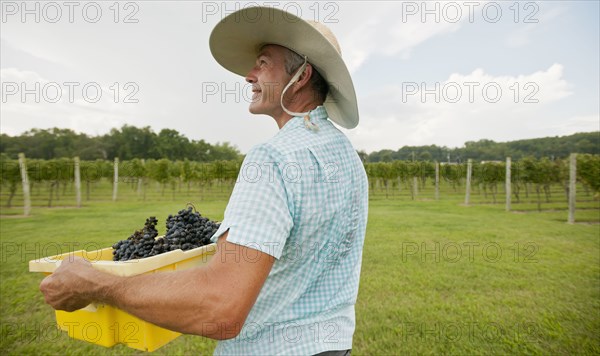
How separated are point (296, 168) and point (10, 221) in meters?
15.8

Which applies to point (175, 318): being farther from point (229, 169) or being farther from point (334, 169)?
point (229, 169)

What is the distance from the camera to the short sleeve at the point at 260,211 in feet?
2.94

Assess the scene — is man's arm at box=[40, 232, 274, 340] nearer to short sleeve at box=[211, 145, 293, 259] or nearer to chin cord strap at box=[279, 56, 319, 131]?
short sleeve at box=[211, 145, 293, 259]

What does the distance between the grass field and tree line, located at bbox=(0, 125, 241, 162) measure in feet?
237

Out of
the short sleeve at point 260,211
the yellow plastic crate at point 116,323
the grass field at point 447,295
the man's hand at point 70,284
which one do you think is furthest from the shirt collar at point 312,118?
the grass field at point 447,295

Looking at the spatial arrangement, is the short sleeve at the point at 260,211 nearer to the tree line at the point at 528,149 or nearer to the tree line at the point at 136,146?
the tree line at the point at 528,149

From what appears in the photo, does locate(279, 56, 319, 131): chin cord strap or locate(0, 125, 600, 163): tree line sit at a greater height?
locate(0, 125, 600, 163): tree line

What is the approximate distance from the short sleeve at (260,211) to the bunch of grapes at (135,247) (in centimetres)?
69

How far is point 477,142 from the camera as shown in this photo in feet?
311

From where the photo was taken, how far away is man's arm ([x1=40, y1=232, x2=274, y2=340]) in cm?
89

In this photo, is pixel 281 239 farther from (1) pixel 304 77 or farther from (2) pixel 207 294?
(1) pixel 304 77

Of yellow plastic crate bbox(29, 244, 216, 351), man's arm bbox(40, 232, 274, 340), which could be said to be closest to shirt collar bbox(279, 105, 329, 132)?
A: man's arm bbox(40, 232, 274, 340)

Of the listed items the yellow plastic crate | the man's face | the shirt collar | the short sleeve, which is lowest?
the yellow plastic crate

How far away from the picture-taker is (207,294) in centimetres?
88
